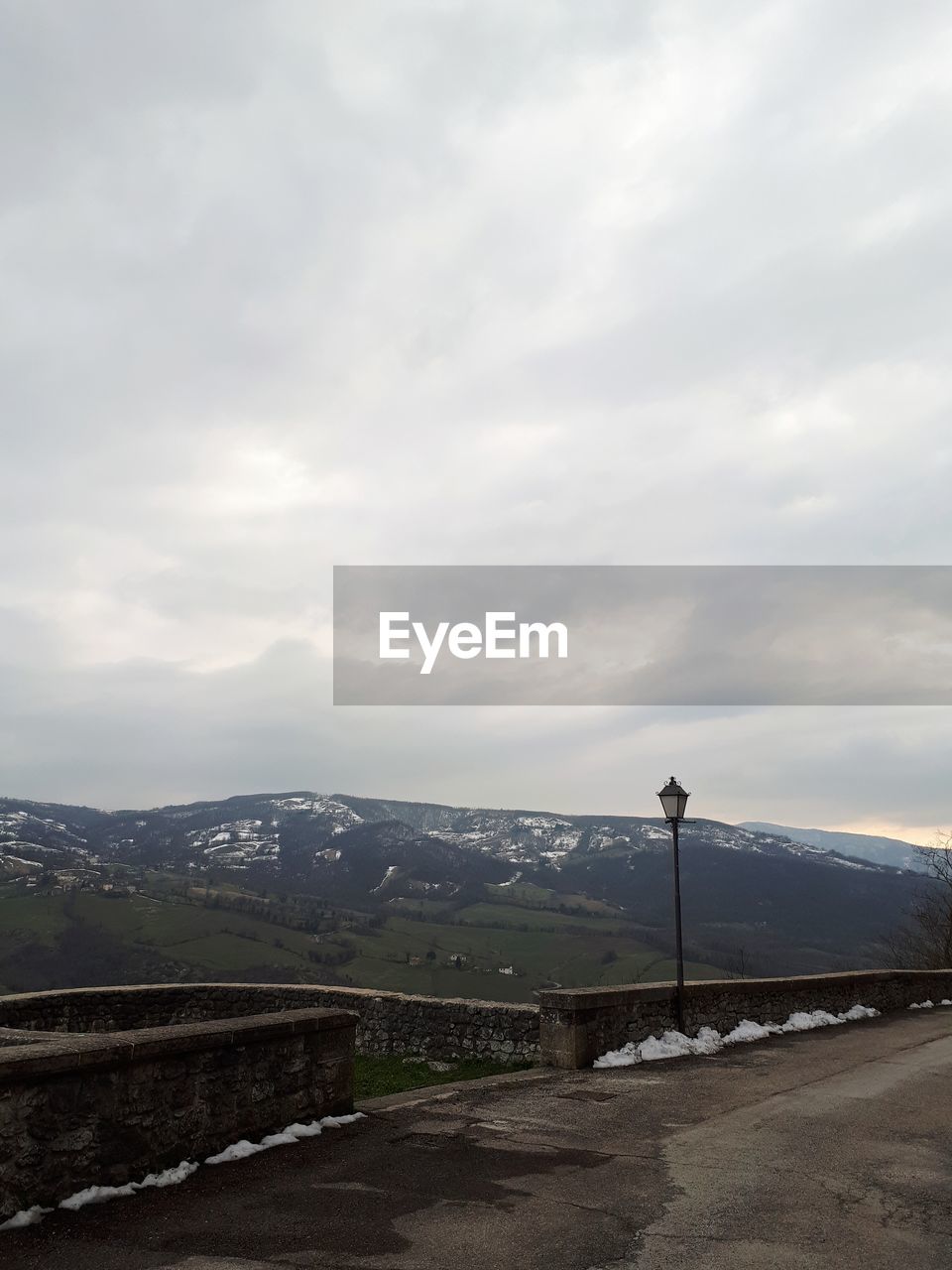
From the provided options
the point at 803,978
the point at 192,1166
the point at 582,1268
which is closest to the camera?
the point at 582,1268

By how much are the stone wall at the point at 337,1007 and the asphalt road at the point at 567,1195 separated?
3703 millimetres

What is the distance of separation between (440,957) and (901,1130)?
13753 cm

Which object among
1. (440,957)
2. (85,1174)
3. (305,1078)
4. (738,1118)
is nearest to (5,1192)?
(85,1174)

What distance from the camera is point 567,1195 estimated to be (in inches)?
228

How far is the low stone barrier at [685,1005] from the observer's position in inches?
428

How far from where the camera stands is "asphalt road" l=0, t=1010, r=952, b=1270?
4.76 meters

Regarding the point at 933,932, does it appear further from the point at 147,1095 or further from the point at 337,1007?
the point at 147,1095

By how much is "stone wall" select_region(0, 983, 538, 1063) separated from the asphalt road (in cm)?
370

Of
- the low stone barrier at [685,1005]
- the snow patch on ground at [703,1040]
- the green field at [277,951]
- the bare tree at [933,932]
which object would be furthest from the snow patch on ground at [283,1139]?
the green field at [277,951]

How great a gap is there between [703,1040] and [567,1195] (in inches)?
295

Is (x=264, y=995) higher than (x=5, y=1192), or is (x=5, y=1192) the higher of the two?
(x=5, y=1192)

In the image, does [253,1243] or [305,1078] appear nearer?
[253,1243]

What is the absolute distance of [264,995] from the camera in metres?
16.6

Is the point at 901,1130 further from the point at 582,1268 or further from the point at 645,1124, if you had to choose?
the point at 582,1268
